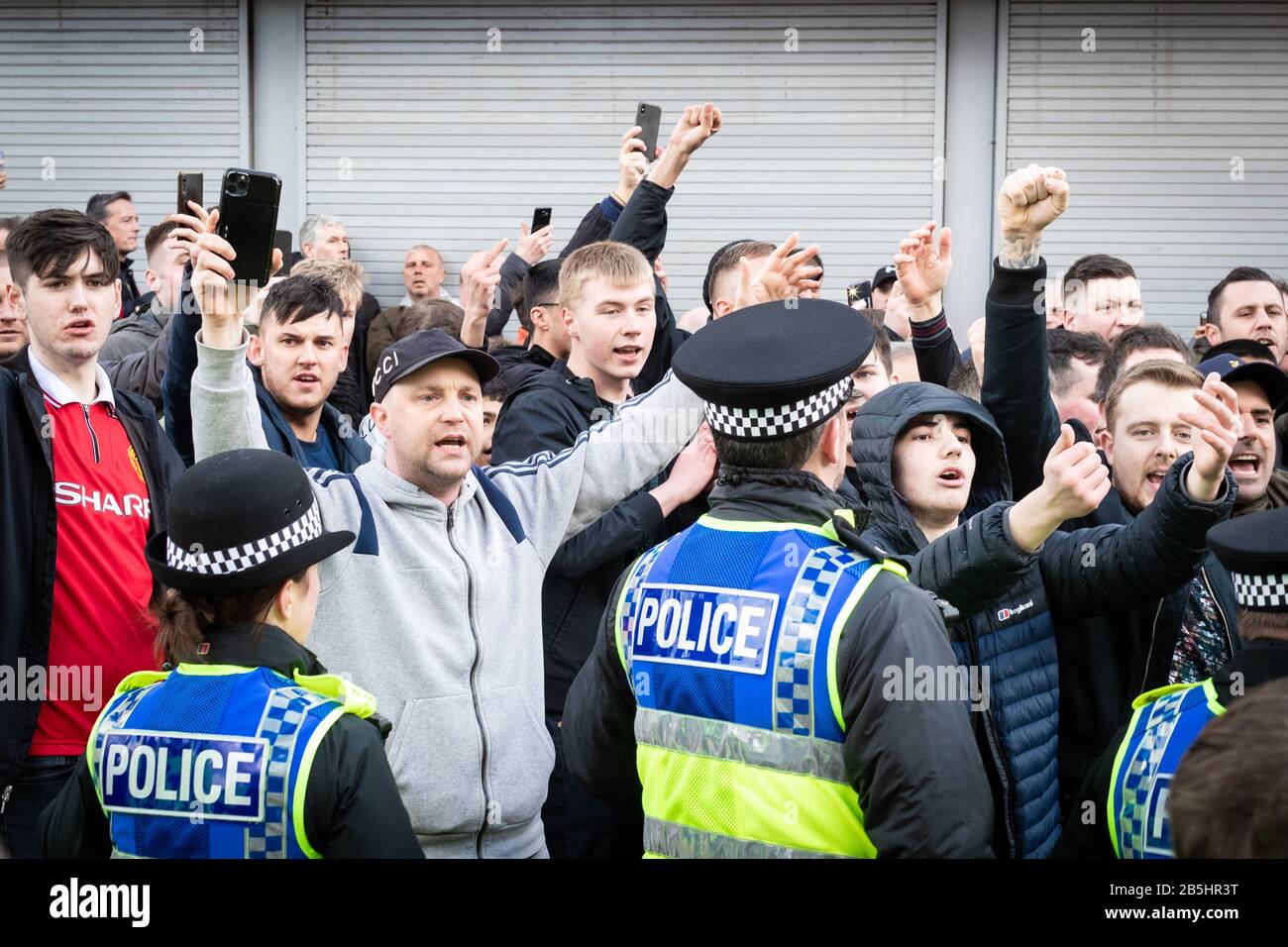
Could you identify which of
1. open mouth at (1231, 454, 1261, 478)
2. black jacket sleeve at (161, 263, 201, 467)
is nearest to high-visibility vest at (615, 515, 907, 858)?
black jacket sleeve at (161, 263, 201, 467)

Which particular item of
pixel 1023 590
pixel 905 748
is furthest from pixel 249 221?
pixel 905 748

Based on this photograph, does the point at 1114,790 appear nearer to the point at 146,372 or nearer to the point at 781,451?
the point at 781,451

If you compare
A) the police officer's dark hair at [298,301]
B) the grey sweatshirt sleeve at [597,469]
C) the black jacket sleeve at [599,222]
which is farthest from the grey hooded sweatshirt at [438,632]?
the black jacket sleeve at [599,222]

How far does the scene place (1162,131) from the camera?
36.4ft

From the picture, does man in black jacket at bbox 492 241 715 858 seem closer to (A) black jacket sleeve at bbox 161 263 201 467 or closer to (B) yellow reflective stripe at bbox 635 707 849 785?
(A) black jacket sleeve at bbox 161 263 201 467

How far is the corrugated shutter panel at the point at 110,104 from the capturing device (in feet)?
37.5

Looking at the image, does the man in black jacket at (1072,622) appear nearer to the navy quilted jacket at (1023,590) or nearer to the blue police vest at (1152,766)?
the navy quilted jacket at (1023,590)

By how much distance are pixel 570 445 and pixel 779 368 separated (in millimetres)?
1767

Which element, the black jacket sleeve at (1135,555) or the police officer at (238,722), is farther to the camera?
the black jacket sleeve at (1135,555)

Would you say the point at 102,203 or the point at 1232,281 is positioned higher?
the point at 102,203

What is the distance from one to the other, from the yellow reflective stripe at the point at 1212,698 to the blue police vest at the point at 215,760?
5.47ft

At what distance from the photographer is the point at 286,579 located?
294cm

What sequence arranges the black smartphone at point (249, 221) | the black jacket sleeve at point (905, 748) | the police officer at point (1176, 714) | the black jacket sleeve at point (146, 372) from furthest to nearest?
the black jacket sleeve at point (146, 372) < the black smartphone at point (249, 221) < the police officer at point (1176, 714) < the black jacket sleeve at point (905, 748)

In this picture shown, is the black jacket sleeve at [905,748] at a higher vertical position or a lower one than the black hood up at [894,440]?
lower
